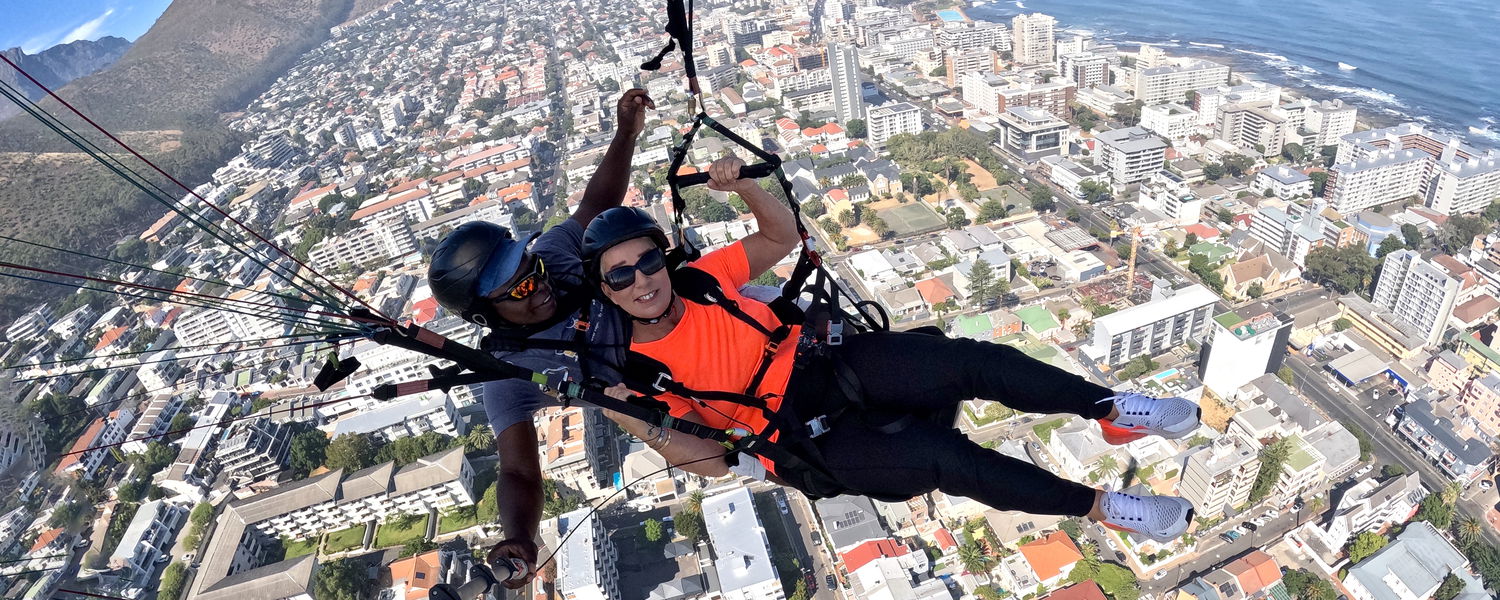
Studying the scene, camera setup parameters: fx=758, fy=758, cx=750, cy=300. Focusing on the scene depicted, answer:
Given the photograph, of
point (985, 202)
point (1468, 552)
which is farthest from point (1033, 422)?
point (985, 202)

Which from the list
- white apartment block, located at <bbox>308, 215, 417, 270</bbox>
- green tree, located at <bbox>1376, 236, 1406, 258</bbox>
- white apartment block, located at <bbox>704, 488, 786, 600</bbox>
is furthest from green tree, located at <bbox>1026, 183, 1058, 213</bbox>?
white apartment block, located at <bbox>308, 215, 417, 270</bbox>

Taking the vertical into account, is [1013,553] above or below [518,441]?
below

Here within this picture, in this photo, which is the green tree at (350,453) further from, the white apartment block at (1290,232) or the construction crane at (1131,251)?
the white apartment block at (1290,232)

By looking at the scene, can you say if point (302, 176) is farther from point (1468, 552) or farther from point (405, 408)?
point (1468, 552)

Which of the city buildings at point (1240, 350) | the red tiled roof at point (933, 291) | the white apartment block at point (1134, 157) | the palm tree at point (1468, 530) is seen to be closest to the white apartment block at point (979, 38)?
the white apartment block at point (1134, 157)

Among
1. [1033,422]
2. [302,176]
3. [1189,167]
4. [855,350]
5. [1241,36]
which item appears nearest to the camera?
[855,350]

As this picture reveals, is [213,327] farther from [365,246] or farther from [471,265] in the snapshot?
[471,265]

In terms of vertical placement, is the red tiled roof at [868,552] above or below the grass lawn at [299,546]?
below
